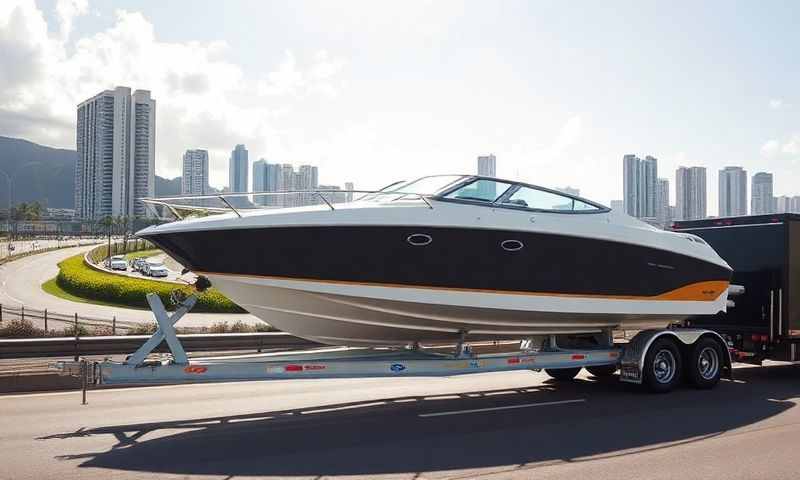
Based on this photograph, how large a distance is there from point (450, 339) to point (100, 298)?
3034 centimetres

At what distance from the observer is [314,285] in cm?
746

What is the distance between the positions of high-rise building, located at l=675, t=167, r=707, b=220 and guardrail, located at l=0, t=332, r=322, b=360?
188 ft

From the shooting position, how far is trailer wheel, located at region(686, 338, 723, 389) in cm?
972

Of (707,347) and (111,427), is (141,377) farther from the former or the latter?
(707,347)

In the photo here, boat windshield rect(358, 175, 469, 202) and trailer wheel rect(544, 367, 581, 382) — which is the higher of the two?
boat windshield rect(358, 175, 469, 202)

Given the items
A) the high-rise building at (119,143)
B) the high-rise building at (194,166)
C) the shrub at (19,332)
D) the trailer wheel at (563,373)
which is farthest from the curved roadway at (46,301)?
the high-rise building at (194,166)

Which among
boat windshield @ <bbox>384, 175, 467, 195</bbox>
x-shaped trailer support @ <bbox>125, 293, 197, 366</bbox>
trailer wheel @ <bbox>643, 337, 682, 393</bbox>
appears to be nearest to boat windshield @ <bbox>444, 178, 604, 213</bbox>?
boat windshield @ <bbox>384, 175, 467, 195</bbox>

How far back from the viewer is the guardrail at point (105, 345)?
1128 centimetres

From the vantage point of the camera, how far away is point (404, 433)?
269 inches

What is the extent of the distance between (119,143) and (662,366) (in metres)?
115

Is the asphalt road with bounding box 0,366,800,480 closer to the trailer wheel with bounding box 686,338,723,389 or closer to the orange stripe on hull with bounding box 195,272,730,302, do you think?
the trailer wheel with bounding box 686,338,723,389

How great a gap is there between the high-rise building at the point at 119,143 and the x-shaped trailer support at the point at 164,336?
317 feet

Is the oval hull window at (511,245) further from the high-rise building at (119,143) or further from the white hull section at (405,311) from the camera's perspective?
the high-rise building at (119,143)

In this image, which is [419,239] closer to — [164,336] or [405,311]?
[405,311]
